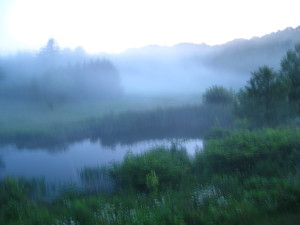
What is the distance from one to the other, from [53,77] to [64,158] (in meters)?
39.5

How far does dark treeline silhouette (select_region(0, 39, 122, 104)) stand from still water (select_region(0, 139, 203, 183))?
27593 mm

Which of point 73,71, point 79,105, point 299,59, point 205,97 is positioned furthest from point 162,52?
point 299,59

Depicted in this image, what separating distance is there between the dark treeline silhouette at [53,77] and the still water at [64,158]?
1086 inches

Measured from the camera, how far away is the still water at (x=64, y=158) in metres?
20.2

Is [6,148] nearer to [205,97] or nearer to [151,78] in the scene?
[205,97]

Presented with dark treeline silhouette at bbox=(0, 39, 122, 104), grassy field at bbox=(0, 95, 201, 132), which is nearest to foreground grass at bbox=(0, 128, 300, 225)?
grassy field at bbox=(0, 95, 201, 132)

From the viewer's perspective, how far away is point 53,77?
60.5m

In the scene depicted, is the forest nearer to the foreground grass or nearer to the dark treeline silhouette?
the foreground grass

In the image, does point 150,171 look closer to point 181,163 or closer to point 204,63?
point 181,163

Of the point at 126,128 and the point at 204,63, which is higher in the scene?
the point at 204,63

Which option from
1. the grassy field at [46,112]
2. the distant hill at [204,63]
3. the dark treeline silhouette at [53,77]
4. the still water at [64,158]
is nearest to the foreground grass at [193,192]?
the still water at [64,158]

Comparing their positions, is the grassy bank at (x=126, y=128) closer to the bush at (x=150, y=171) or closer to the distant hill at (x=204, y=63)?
the bush at (x=150, y=171)

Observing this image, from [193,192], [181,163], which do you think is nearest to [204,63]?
[181,163]

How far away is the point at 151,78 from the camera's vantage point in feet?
416
